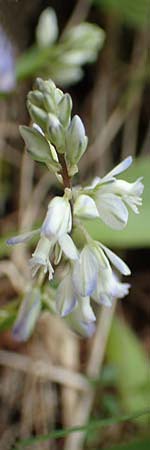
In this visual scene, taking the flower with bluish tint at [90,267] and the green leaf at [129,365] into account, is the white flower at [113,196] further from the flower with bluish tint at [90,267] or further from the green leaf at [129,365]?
the green leaf at [129,365]

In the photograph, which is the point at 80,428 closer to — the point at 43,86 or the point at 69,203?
the point at 69,203

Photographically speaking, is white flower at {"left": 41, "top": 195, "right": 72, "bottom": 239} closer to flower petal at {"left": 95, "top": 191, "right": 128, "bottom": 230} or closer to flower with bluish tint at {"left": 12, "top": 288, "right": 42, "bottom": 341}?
flower petal at {"left": 95, "top": 191, "right": 128, "bottom": 230}

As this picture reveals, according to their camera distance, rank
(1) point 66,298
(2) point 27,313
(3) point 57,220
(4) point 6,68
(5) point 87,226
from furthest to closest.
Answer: (4) point 6,68 < (5) point 87,226 < (2) point 27,313 < (1) point 66,298 < (3) point 57,220

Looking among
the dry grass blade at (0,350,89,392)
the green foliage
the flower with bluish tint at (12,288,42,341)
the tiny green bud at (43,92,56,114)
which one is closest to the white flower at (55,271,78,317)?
the flower with bluish tint at (12,288,42,341)

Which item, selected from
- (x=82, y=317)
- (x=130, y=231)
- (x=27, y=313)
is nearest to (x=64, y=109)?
(x=82, y=317)

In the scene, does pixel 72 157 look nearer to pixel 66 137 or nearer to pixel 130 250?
pixel 66 137

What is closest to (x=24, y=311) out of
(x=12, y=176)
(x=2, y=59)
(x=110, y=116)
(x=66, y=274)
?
(x=66, y=274)
